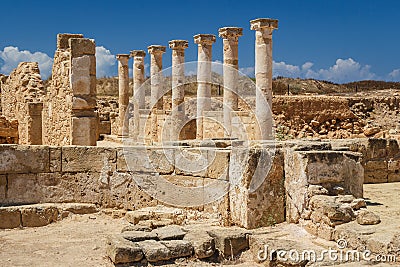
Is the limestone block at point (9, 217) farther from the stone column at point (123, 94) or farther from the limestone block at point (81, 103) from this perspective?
the stone column at point (123, 94)

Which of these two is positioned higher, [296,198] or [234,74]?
[234,74]

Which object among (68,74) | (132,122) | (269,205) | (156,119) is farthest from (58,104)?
(132,122)

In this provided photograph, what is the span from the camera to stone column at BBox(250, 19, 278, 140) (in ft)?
50.2

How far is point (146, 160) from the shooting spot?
27.8 ft

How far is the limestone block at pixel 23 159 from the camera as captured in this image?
26.9 ft

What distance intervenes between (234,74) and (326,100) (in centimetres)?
742


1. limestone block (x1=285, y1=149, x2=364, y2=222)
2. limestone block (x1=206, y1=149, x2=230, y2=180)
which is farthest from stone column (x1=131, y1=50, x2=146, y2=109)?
limestone block (x1=285, y1=149, x2=364, y2=222)

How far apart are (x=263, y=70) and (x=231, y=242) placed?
10367 millimetres

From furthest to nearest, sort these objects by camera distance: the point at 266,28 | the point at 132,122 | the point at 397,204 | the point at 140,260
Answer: the point at 132,122 < the point at 266,28 < the point at 397,204 < the point at 140,260

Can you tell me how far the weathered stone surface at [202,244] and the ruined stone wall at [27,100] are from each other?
10245 mm

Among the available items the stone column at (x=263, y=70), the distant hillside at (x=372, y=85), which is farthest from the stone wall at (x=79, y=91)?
the distant hillside at (x=372, y=85)

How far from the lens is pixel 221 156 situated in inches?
297

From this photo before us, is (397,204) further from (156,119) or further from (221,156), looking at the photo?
(156,119)

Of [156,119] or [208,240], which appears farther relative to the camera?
→ [156,119]
